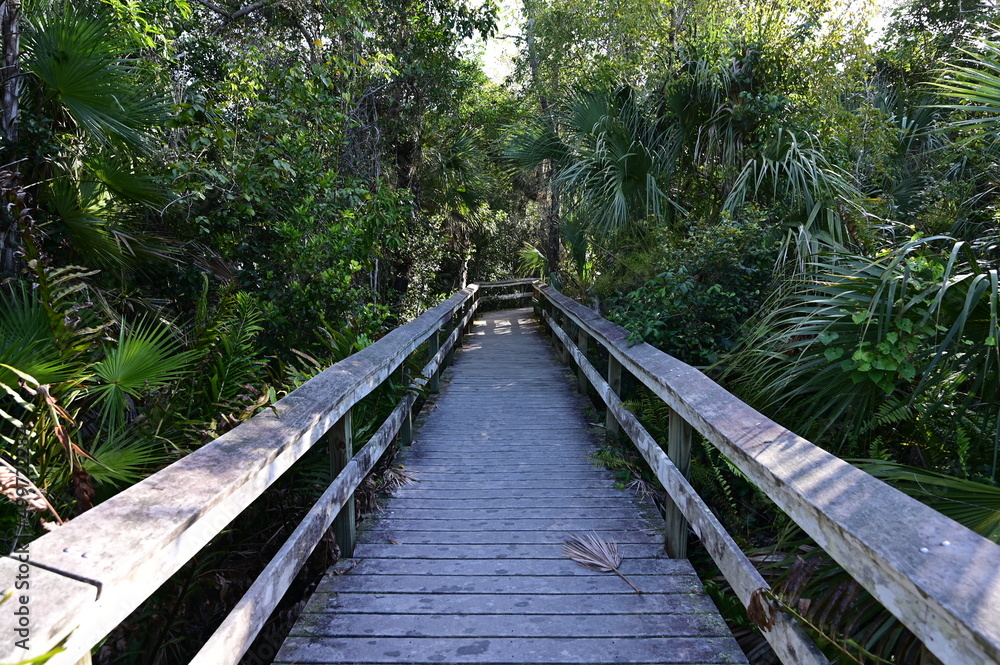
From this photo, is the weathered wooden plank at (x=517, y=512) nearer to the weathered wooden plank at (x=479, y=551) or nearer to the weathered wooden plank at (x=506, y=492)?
the weathered wooden plank at (x=506, y=492)

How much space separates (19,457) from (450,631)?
1.66m

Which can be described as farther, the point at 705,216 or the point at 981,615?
the point at 705,216

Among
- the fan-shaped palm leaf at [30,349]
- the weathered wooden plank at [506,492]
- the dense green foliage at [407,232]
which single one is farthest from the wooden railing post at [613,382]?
the fan-shaped palm leaf at [30,349]

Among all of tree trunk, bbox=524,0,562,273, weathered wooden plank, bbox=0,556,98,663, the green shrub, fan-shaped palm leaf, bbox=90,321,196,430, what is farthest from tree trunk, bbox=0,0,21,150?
tree trunk, bbox=524,0,562,273

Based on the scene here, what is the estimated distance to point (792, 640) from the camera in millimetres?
1646

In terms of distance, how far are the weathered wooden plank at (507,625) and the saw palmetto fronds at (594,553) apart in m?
0.27

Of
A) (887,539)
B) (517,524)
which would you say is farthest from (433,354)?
(887,539)

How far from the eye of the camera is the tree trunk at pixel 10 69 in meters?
3.92

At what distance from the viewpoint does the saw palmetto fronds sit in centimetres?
274

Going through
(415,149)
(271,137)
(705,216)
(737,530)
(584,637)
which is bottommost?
(737,530)

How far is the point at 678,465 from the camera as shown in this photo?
2809mm

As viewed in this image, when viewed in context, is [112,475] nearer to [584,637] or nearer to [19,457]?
[19,457]

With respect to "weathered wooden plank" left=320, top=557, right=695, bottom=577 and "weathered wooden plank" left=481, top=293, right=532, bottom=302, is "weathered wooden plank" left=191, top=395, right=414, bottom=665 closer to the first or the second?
"weathered wooden plank" left=320, top=557, right=695, bottom=577

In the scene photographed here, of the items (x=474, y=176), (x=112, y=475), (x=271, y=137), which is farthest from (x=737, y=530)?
Result: (x=474, y=176)
